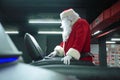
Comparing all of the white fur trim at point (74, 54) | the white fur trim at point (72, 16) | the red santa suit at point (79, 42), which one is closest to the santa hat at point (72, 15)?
the white fur trim at point (72, 16)

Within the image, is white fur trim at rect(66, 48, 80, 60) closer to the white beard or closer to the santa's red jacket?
the santa's red jacket

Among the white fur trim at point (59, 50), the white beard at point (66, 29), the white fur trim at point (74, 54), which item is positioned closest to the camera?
the white fur trim at point (74, 54)

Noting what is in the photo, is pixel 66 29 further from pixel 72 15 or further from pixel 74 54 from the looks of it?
pixel 74 54

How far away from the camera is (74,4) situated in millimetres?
A: 7578

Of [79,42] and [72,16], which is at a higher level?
[72,16]

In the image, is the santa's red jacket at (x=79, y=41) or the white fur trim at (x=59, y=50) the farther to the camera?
the white fur trim at (x=59, y=50)

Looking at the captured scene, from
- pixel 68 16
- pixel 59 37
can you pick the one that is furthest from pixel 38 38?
pixel 68 16

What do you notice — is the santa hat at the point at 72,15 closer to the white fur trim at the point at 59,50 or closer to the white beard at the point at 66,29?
the white beard at the point at 66,29

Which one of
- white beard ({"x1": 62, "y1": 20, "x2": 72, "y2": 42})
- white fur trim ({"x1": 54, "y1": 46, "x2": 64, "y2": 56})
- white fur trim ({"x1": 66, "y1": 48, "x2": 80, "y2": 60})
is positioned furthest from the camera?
white fur trim ({"x1": 54, "y1": 46, "x2": 64, "y2": 56})

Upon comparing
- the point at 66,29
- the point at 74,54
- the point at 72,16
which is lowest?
the point at 74,54

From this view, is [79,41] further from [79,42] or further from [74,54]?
[74,54]

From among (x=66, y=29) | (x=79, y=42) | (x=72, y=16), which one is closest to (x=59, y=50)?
(x=66, y=29)

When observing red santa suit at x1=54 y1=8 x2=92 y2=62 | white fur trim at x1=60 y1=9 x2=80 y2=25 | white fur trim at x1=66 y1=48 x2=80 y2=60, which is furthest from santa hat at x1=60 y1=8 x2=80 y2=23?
white fur trim at x1=66 y1=48 x2=80 y2=60

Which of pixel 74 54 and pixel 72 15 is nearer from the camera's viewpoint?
pixel 74 54
